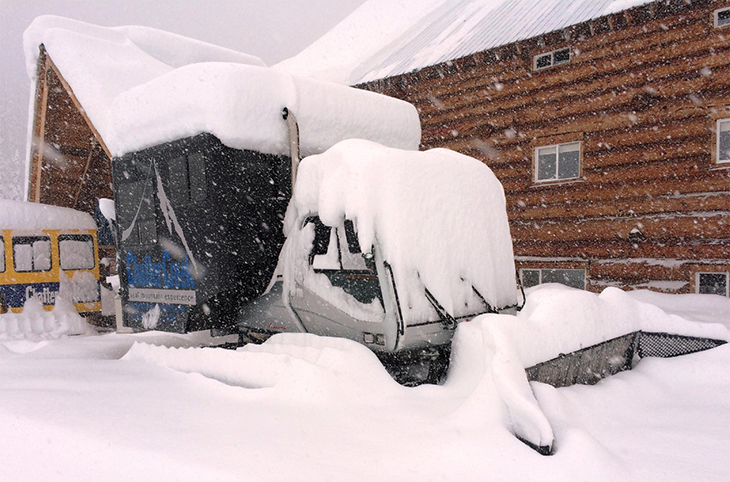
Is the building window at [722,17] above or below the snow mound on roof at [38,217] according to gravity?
above

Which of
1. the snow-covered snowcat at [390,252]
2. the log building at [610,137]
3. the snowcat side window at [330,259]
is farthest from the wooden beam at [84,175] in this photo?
the snowcat side window at [330,259]

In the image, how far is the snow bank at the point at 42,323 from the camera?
802 cm

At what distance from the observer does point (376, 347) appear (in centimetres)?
387

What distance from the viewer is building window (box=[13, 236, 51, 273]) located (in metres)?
8.70

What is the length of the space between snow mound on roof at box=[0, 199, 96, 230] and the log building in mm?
7672

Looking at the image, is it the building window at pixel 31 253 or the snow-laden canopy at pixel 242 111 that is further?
the building window at pixel 31 253

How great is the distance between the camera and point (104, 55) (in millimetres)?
8422

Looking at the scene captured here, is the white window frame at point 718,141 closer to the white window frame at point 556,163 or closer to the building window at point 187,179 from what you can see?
the white window frame at point 556,163

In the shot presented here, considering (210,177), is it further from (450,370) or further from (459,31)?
(459,31)

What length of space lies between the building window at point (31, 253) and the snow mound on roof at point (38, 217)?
23cm

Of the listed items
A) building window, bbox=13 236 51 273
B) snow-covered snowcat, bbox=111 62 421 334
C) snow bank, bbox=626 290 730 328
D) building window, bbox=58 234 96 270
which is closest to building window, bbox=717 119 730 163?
snow bank, bbox=626 290 730 328

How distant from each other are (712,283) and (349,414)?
8637 mm

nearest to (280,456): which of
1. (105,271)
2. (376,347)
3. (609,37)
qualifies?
(376,347)

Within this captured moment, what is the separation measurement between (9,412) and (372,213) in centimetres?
256
